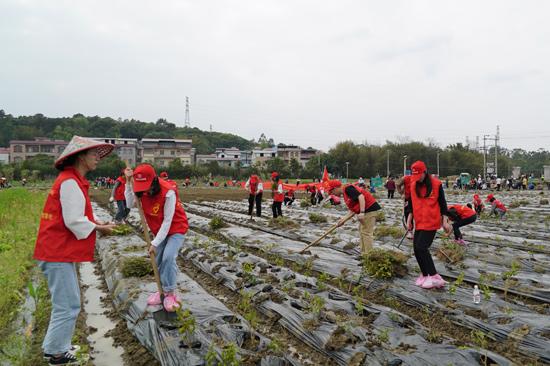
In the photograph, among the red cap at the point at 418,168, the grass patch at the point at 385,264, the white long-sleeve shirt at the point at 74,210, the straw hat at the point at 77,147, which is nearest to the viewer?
the white long-sleeve shirt at the point at 74,210

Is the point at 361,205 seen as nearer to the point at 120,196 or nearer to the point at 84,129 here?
the point at 120,196

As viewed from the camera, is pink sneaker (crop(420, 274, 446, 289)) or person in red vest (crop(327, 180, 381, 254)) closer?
pink sneaker (crop(420, 274, 446, 289))

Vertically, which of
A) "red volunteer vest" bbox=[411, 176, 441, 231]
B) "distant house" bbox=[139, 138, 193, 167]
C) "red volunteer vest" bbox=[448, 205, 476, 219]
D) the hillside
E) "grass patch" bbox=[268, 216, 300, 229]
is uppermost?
the hillside

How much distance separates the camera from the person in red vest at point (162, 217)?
3.80 m

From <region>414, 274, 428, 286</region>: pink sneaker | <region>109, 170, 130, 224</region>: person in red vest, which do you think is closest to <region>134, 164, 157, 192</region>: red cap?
<region>414, 274, 428, 286</region>: pink sneaker

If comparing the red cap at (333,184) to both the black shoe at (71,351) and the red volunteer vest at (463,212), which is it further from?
the black shoe at (71,351)

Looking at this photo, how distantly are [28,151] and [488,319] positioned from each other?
7051cm

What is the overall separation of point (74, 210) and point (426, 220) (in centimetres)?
393

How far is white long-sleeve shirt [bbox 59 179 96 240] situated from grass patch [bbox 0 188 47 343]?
1.86 m

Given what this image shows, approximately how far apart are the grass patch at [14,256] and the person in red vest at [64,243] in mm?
1299

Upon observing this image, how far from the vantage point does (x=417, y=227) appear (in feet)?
16.4

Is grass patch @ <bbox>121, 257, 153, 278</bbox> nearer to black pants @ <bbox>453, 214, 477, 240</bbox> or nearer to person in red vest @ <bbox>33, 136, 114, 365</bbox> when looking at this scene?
person in red vest @ <bbox>33, 136, 114, 365</bbox>

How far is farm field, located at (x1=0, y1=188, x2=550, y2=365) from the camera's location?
10.8 feet

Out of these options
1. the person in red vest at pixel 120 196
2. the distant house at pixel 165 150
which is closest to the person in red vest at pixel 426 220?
the person in red vest at pixel 120 196
